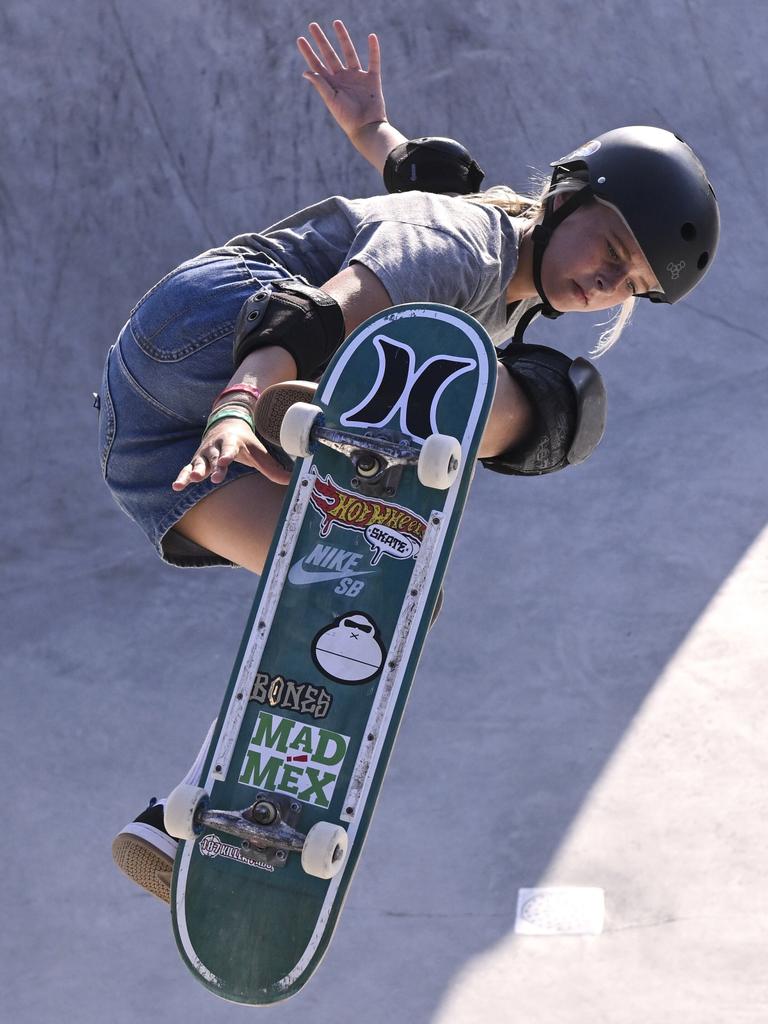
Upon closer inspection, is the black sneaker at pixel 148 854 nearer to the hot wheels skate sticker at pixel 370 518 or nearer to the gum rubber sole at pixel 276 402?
the hot wheels skate sticker at pixel 370 518

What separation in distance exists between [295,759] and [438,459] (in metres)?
0.75

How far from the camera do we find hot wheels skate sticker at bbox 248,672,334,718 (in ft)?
9.46

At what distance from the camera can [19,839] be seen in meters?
4.91

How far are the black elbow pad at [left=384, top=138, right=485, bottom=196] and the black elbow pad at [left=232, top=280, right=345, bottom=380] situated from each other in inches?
35.0

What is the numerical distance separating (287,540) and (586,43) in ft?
18.2

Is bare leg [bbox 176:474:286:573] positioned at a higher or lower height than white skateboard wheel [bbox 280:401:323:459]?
lower

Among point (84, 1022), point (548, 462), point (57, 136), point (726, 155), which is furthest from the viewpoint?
point (726, 155)

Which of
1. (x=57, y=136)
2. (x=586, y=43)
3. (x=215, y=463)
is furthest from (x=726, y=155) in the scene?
(x=215, y=463)

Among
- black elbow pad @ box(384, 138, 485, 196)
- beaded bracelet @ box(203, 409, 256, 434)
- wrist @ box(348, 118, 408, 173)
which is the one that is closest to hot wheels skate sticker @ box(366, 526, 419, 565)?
beaded bracelet @ box(203, 409, 256, 434)

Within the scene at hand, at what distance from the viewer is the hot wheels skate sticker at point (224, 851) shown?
2756mm

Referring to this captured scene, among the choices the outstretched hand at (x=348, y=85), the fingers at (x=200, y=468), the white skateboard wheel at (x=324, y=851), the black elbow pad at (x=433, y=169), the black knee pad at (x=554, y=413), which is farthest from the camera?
the outstretched hand at (x=348, y=85)

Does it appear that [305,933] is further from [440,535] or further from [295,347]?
[295,347]

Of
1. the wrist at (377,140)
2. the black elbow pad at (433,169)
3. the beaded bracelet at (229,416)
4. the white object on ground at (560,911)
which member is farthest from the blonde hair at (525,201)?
the white object on ground at (560,911)

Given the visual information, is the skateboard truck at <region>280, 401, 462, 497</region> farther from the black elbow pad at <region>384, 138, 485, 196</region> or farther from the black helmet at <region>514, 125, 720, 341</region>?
the black elbow pad at <region>384, 138, 485, 196</region>
